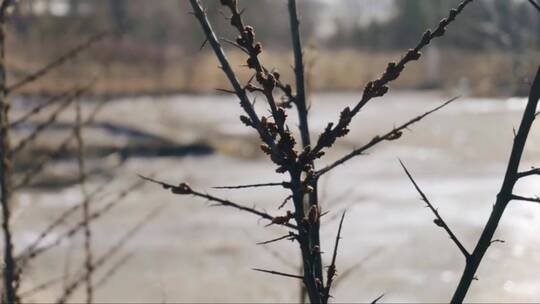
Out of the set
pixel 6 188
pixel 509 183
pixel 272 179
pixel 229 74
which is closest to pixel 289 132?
pixel 229 74

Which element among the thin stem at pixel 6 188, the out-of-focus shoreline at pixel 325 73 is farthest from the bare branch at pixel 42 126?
the out-of-focus shoreline at pixel 325 73

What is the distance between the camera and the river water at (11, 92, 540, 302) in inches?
243

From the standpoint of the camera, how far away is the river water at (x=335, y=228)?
6176 mm

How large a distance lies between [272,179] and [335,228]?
9.12 ft

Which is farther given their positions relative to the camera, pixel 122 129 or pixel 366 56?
pixel 366 56

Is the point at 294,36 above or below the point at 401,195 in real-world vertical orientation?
below

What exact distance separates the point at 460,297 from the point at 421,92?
2410 centimetres

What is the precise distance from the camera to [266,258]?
23.2ft

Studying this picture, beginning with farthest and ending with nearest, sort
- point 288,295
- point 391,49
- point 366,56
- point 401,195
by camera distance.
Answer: point 391,49 < point 366,56 < point 401,195 < point 288,295

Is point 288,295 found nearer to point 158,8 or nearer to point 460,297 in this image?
point 460,297

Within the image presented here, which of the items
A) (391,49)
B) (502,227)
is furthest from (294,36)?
(391,49)

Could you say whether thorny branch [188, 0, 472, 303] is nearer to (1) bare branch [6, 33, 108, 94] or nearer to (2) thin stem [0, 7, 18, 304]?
(2) thin stem [0, 7, 18, 304]

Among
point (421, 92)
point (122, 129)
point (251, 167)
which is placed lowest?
point (251, 167)

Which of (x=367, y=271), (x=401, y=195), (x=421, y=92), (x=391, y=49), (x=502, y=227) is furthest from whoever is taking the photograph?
(x=391, y=49)
